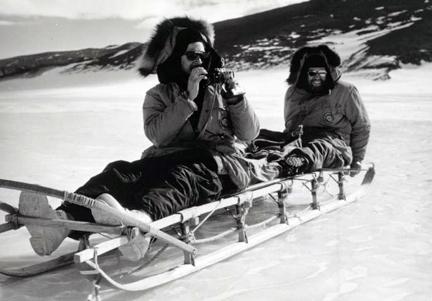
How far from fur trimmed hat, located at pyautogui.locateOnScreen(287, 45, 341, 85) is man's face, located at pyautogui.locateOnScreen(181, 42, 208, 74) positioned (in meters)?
1.47

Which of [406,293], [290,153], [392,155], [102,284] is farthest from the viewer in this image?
[392,155]

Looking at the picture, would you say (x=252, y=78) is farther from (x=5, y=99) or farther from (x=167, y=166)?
(x=167, y=166)

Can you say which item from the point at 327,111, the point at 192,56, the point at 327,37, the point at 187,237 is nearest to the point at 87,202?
the point at 187,237

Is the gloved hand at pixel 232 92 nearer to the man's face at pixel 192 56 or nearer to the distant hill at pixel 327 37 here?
the man's face at pixel 192 56

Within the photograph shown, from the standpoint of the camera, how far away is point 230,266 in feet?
8.18

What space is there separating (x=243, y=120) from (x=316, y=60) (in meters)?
1.60

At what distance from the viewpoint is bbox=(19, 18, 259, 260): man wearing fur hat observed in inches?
84.2

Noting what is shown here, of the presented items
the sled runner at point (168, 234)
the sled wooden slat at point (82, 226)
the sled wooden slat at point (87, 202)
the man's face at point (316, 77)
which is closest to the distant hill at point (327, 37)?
the man's face at point (316, 77)

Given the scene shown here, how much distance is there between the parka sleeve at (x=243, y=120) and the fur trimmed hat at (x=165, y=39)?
438 millimetres

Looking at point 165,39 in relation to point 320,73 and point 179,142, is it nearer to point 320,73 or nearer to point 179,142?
point 179,142

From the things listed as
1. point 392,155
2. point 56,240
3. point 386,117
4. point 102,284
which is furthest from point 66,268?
point 386,117

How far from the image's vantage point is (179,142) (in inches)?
104

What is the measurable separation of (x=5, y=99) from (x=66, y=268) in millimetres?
9085

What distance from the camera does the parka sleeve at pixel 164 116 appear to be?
244 centimetres
